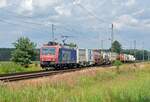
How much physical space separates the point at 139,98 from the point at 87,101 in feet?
8.77

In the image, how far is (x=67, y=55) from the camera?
5684cm

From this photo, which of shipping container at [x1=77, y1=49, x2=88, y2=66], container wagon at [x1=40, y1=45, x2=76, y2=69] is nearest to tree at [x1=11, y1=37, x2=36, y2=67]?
shipping container at [x1=77, y1=49, x2=88, y2=66]

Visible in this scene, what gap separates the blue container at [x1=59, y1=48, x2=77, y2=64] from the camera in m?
54.3

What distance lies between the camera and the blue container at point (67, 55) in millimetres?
54341

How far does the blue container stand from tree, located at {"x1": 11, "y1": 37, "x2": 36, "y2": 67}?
12.7 metres

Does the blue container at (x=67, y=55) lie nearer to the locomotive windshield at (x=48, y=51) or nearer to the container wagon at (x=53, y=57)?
the container wagon at (x=53, y=57)

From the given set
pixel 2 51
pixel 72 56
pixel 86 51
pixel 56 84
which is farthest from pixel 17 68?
pixel 2 51

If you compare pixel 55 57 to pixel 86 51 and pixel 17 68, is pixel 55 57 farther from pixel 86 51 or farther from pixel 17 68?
pixel 86 51

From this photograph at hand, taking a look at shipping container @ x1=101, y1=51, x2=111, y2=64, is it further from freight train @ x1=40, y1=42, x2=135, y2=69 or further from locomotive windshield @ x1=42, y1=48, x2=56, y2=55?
locomotive windshield @ x1=42, y1=48, x2=56, y2=55

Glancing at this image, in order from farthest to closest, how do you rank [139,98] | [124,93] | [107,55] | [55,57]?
[107,55]
[55,57]
[124,93]
[139,98]

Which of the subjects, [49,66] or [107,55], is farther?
[107,55]

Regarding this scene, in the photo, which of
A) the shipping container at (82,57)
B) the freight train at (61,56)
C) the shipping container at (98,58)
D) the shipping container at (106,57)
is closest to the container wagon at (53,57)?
the freight train at (61,56)

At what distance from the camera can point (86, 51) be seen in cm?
7069

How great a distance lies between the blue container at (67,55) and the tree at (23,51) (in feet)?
41.6
